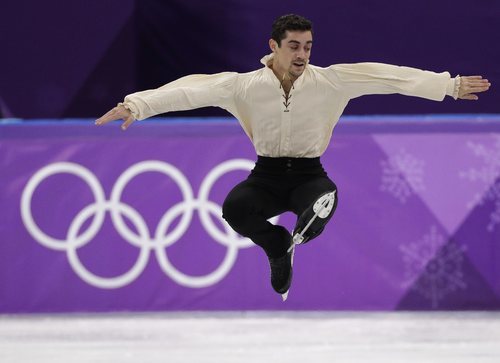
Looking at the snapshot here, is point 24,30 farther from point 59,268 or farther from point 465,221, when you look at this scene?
point 465,221

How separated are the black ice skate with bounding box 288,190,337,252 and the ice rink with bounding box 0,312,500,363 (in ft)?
4.42

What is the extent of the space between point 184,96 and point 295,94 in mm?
669

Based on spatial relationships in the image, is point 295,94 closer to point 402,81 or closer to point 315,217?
point 402,81

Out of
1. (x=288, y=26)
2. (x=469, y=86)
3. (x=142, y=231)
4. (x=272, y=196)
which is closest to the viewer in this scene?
(x=288, y=26)

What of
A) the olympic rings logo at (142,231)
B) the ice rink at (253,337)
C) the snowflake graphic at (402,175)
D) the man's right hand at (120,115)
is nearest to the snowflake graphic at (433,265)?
the ice rink at (253,337)

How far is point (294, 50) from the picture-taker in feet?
22.1

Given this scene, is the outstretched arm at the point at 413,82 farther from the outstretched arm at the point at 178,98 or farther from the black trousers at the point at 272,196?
the outstretched arm at the point at 178,98

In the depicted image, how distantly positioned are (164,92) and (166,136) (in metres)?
3.08

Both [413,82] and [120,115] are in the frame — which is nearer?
[120,115]

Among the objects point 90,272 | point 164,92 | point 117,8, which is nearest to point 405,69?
point 164,92

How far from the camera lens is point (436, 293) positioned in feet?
31.9

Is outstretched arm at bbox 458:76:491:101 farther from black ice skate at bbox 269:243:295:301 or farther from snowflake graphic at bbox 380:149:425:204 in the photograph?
snowflake graphic at bbox 380:149:425:204

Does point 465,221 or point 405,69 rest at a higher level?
point 405,69

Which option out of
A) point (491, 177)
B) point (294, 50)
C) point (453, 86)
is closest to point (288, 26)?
point (294, 50)
